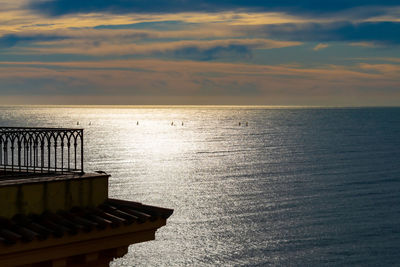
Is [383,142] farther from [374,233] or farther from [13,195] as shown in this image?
[13,195]

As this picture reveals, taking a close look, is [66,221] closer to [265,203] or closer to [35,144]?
[35,144]

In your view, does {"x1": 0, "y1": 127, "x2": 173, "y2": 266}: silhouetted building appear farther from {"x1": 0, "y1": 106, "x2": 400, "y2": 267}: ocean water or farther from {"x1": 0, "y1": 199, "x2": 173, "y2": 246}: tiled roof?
{"x1": 0, "y1": 106, "x2": 400, "y2": 267}: ocean water

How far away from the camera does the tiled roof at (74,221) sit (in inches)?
348

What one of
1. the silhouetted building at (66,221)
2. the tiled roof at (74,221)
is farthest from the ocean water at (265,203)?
the silhouetted building at (66,221)

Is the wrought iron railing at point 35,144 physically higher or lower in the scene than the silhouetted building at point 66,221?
higher

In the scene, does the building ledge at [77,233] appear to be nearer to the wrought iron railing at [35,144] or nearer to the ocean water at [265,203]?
the wrought iron railing at [35,144]

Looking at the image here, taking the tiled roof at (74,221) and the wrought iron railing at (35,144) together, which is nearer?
the tiled roof at (74,221)

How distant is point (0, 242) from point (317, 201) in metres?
75.7

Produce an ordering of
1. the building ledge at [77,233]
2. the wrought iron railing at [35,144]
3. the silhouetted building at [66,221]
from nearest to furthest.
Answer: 1. the building ledge at [77,233]
2. the silhouetted building at [66,221]
3. the wrought iron railing at [35,144]

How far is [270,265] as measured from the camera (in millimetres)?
55656

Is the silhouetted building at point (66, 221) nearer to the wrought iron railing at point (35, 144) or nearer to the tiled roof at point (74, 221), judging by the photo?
the tiled roof at point (74, 221)

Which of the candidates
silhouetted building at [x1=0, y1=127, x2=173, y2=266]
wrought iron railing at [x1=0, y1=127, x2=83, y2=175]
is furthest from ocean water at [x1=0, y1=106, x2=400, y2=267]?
silhouetted building at [x1=0, y1=127, x2=173, y2=266]

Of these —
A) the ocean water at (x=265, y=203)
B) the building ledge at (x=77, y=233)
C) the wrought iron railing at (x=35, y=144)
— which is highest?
the wrought iron railing at (x=35, y=144)

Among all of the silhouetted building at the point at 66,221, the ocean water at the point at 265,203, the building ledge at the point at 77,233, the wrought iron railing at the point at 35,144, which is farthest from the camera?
the ocean water at the point at 265,203
